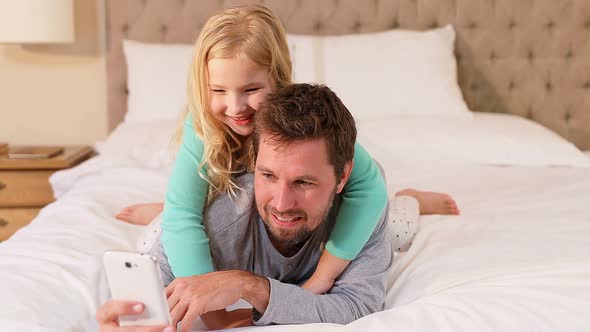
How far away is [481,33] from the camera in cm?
321

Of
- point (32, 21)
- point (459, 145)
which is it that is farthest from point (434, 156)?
point (32, 21)

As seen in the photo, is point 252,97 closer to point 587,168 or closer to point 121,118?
point 587,168

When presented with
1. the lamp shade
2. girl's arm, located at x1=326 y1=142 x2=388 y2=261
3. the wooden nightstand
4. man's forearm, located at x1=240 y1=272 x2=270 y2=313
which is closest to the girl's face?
girl's arm, located at x1=326 y1=142 x2=388 y2=261

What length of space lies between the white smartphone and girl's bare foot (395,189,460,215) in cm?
110

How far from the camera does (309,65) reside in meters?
2.93

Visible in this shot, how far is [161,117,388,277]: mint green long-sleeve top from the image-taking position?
1.29 metres

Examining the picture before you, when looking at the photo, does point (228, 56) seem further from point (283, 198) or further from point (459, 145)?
point (459, 145)

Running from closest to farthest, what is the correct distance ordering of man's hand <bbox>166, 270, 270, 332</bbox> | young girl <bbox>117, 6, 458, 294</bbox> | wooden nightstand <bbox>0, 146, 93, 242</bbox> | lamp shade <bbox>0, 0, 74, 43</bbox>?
man's hand <bbox>166, 270, 270, 332</bbox> → young girl <bbox>117, 6, 458, 294</bbox> → wooden nightstand <bbox>0, 146, 93, 242</bbox> → lamp shade <bbox>0, 0, 74, 43</bbox>

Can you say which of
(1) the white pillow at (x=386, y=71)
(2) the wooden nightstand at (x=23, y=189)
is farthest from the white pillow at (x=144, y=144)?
(1) the white pillow at (x=386, y=71)

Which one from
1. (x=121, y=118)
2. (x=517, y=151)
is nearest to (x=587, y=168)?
(x=517, y=151)

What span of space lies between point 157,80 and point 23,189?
0.68 m

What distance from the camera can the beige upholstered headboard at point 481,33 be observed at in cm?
318

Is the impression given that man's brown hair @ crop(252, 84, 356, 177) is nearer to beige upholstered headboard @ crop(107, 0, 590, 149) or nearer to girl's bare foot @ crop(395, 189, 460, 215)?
girl's bare foot @ crop(395, 189, 460, 215)

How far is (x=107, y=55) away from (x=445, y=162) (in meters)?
1.60
